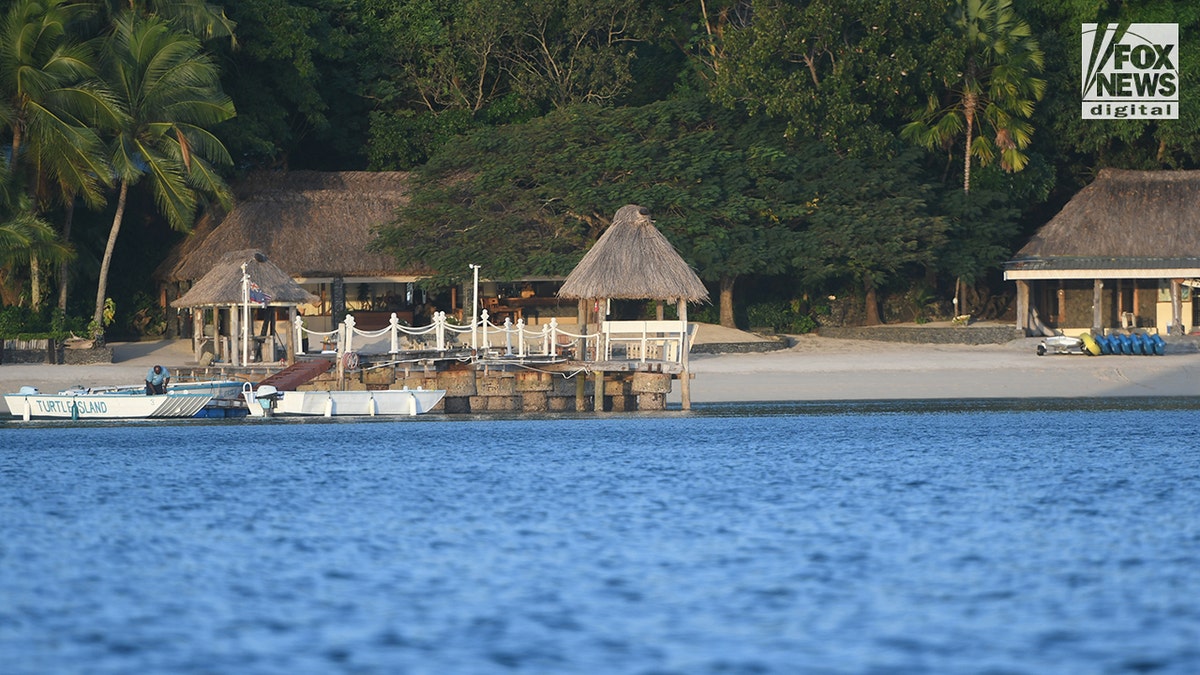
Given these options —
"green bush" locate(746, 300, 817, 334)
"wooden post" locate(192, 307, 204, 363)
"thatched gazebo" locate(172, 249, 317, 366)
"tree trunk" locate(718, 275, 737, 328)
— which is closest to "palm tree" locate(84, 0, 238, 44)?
"thatched gazebo" locate(172, 249, 317, 366)

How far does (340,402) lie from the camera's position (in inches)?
1013

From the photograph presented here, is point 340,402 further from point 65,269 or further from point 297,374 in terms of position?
point 65,269

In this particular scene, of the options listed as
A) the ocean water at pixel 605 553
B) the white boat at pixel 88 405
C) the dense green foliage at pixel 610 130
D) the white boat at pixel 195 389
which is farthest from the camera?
the dense green foliage at pixel 610 130

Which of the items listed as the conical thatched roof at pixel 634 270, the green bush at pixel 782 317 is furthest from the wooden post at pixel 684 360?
the green bush at pixel 782 317

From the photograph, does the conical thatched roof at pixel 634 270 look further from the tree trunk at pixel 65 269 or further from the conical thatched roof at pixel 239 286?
the tree trunk at pixel 65 269

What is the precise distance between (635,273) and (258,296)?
7087 millimetres

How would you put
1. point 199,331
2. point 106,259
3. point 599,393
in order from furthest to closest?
point 106,259
point 199,331
point 599,393

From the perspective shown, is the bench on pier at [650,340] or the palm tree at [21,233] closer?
the bench on pier at [650,340]

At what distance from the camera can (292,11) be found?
1352 inches

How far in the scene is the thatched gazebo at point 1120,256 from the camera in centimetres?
3403

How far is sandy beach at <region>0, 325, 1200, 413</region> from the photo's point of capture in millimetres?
28109

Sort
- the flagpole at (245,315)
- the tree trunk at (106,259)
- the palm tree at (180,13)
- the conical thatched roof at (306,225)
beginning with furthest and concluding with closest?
the conical thatched roof at (306,225) < the palm tree at (180,13) < the tree trunk at (106,259) < the flagpole at (245,315)

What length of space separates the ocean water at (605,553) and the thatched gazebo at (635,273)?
3657mm

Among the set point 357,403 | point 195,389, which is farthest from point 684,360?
point 195,389
